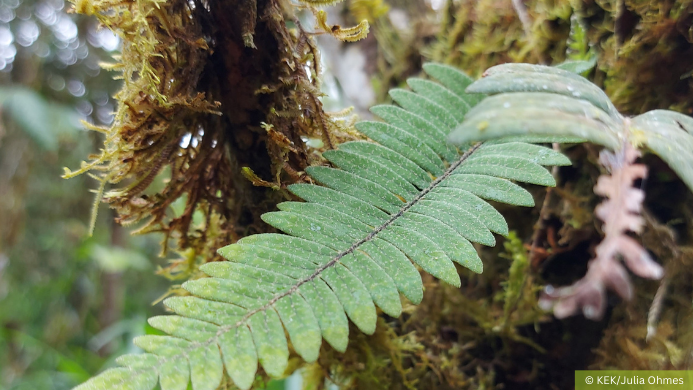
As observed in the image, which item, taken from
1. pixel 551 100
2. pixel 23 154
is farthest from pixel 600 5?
pixel 23 154

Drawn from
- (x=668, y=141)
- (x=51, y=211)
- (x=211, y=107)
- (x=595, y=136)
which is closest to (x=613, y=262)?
(x=595, y=136)

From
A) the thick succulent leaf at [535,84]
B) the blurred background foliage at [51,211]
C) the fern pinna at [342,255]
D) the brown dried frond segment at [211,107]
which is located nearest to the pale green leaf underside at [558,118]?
the thick succulent leaf at [535,84]

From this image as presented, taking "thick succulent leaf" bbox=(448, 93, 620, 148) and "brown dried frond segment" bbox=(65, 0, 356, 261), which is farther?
"brown dried frond segment" bbox=(65, 0, 356, 261)

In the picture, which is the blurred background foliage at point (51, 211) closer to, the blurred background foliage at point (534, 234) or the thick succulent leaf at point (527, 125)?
the blurred background foliage at point (534, 234)

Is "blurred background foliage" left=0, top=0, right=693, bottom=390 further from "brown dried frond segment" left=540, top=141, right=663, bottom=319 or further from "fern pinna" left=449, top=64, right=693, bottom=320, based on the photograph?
"brown dried frond segment" left=540, top=141, right=663, bottom=319

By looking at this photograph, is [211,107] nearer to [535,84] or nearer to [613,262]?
[535,84]

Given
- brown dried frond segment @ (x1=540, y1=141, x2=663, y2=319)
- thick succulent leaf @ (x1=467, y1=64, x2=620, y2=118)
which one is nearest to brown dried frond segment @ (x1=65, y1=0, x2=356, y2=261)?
thick succulent leaf @ (x1=467, y1=64, x2=620, y2=118)
